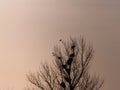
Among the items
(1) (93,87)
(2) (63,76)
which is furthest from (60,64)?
(1) (93,87)

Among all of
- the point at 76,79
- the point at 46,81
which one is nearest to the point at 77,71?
the point at 76,79

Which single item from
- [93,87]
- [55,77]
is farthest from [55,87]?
[93,87]

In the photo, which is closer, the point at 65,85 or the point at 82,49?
the point at 65,85

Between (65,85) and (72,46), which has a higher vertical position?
(72,46)

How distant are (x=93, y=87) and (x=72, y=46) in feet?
10.4

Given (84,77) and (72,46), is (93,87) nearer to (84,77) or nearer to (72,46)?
(84,77)

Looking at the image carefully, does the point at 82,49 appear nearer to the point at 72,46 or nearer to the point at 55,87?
the point at 72,46

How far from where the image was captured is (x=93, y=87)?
89.6 ft

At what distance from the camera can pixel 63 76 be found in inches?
1042

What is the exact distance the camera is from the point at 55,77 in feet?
89.0

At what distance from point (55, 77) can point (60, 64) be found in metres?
1.00

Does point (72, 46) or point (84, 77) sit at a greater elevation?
point (72, 46)

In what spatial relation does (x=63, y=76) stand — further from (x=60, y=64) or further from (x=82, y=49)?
(x=82, y=49)

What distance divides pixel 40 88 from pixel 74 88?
93.7 inches
